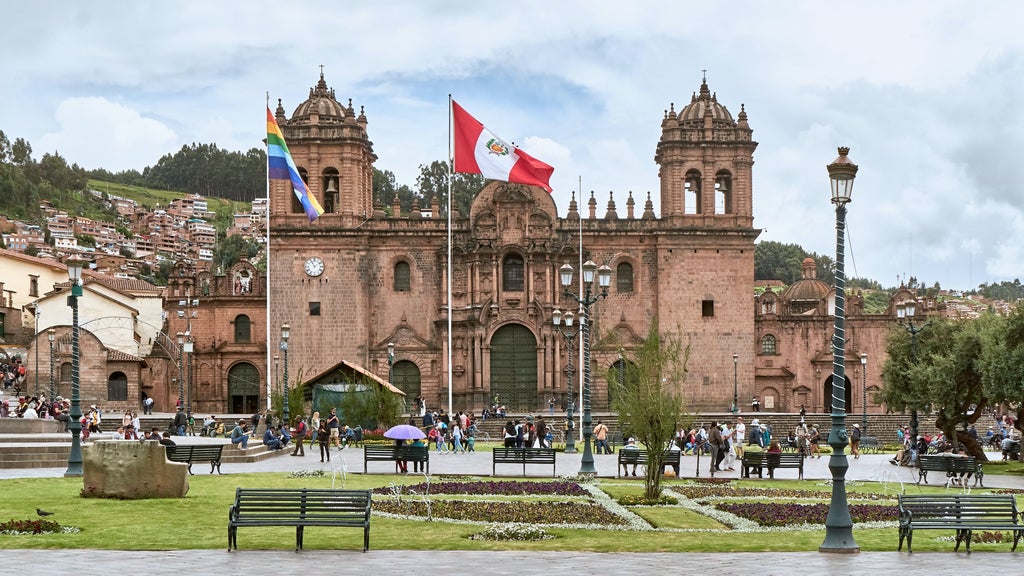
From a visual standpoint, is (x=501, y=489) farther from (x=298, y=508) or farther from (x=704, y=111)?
(x=704, y=111)

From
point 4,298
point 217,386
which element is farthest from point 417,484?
point 4,298

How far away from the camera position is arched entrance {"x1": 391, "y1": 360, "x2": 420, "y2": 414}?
193ft

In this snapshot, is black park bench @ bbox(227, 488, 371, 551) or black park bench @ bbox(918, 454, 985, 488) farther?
black park bench @ bbox(918, 454, 985, 488)

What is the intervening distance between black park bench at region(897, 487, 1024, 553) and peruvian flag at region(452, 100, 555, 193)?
3079cm

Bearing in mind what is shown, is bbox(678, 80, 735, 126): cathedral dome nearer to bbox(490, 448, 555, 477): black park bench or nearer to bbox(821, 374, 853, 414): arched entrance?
bbox(821, 374, 853, 414): arched entrance

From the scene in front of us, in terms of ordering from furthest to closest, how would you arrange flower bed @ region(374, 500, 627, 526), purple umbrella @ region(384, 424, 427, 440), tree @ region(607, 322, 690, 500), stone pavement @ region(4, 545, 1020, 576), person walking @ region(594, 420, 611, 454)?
person walking @ region(594, 420, 611, 454), purple umbrella @ region(384, 424, 427, 440), tree @ region(607, 322, 690, 500), flower bed @ region(374, 500, 627, 526), stone pavement @ region(4, 545, 1020, 576)

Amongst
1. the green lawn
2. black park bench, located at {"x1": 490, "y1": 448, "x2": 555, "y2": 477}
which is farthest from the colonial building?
the green lawn

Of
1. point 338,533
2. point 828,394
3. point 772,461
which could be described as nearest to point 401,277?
point 828,394

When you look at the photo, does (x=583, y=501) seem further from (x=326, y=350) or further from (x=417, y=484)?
(x=326, y=350)

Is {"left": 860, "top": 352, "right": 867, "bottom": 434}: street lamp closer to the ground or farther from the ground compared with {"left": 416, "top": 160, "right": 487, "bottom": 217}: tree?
closer to the ground

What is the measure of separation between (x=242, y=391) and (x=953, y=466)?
1595 inches

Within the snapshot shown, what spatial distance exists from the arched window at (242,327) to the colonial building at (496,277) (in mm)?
3265

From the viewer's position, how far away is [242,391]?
6047 centimetres

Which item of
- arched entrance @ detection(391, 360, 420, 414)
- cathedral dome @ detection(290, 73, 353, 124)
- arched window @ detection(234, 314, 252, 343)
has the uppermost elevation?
cathedral dome @ detection(290, 73, 353, 124)
